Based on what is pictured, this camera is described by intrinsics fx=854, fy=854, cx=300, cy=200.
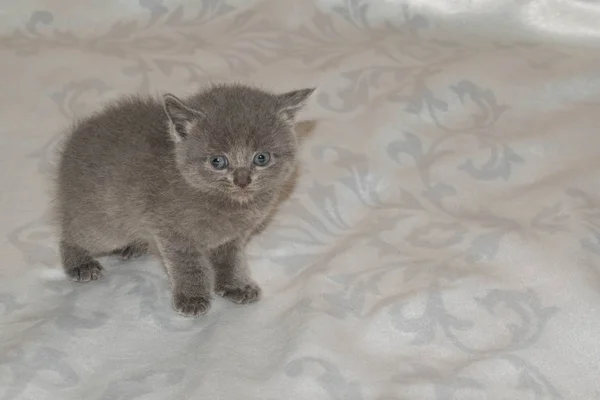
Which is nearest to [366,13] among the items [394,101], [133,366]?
[394,101]

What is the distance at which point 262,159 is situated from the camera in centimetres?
164

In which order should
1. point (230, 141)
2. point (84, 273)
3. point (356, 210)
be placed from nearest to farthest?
point (230, 141)
point (84, 273)
point (356, 210)

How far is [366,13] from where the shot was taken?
262 centimetres

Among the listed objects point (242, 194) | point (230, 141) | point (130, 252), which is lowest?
point (130, 252)

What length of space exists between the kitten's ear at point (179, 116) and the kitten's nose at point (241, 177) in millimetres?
128

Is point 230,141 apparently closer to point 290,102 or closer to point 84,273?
point 290,102

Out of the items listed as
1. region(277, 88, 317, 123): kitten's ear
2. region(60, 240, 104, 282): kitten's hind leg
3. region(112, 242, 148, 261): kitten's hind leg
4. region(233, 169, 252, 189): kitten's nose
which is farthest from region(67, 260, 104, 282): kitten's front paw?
region(277, 88, 317, 123): kitten's ear

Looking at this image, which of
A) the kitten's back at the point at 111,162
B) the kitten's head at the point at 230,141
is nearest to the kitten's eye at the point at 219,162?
the kitten's head at the point at 230,141

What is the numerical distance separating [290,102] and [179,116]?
22 cm

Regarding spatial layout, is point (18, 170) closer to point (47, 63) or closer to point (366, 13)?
point (47, 63)

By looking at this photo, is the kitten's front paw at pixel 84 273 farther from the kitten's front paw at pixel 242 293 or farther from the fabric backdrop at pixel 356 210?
the kitten's front paw at pixel 242 293

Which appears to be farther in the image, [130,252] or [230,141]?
[130,252]

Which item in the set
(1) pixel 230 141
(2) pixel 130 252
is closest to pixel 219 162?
(1) pixel 230 141

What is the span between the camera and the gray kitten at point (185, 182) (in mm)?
1616
